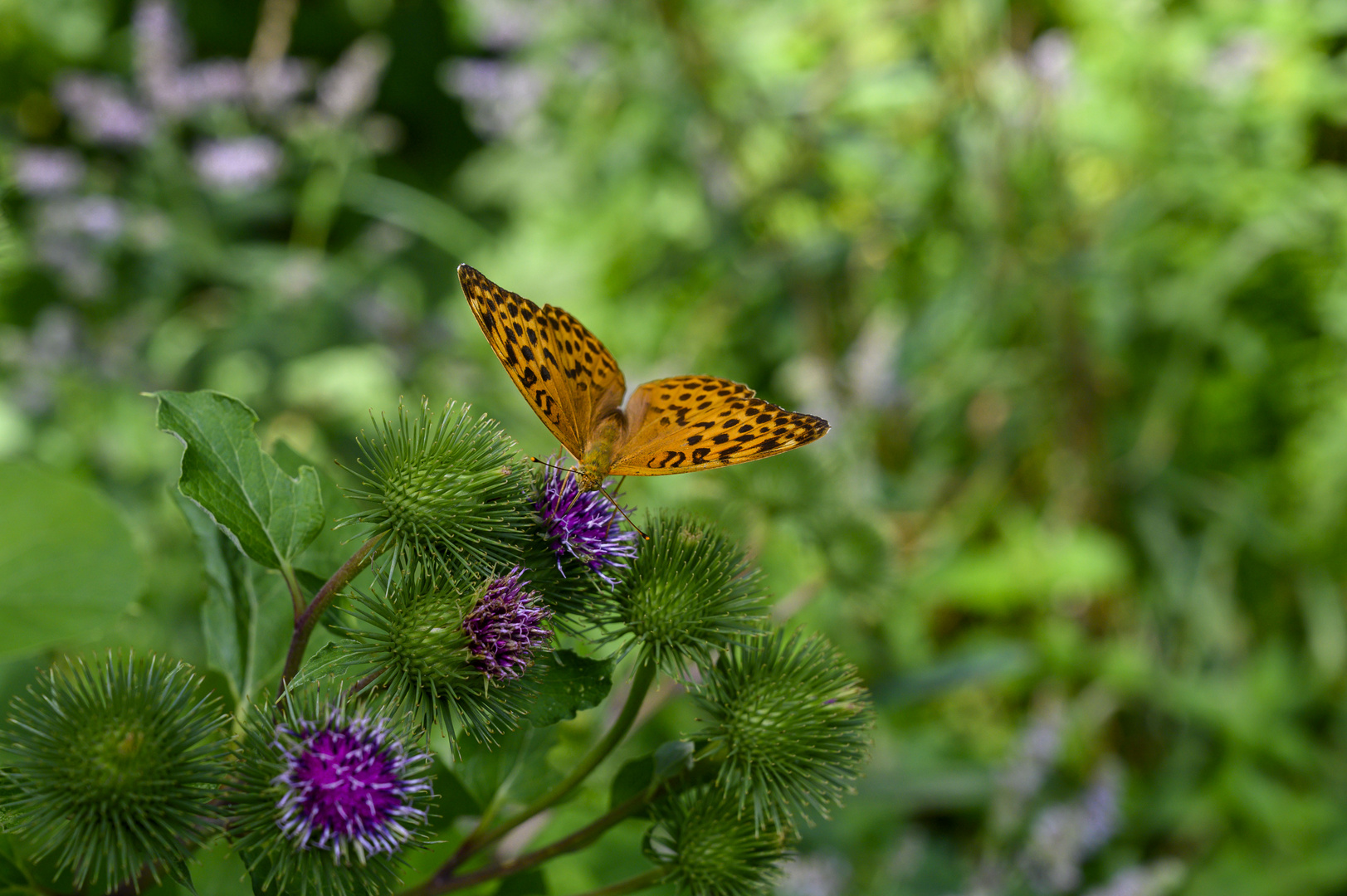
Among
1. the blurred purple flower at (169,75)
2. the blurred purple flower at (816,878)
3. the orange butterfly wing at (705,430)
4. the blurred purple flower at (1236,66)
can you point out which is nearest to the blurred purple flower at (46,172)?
the blurred purple flower at (169,75)

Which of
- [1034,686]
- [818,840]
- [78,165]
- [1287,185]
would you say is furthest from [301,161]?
[1287,185]

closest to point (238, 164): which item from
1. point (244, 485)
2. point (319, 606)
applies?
Result: point (244, 485)

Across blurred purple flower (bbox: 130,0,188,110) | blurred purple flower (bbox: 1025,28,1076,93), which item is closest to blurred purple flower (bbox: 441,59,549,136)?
blurred purple flower (bbox: 130,0,188,110)

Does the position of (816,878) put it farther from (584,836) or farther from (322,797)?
(322,797)

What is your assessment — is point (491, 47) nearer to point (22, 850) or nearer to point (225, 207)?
point (225, 207)

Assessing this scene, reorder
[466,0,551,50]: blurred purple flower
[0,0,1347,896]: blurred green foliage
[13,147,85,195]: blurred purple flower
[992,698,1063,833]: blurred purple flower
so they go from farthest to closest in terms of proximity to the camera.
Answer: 1. [466,0,551,50]: blurred purple flower
2. [13,147,85,195]: blurred purple flower
3. [0,0,1347,896]: blurred green foliage
4. [992,698,1063,833]: blurred purple flower

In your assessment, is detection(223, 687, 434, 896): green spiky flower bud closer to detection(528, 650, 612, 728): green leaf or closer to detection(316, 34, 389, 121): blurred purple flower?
detection(528, 650, 612, 728): green leaf
